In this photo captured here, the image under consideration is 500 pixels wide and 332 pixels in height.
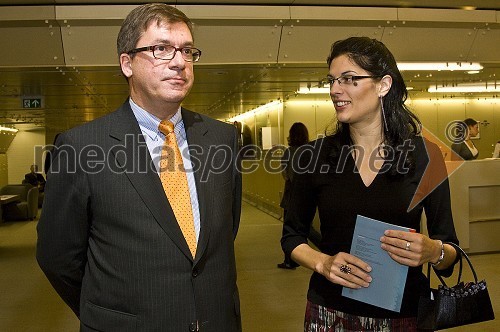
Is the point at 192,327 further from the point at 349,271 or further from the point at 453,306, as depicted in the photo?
the point at 453,306

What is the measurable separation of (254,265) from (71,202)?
21.0 ft

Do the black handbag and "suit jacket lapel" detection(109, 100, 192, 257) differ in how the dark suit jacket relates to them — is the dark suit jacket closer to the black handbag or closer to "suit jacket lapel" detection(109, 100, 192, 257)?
"suit jacket lapel" detection(109, 100, 192, 257)

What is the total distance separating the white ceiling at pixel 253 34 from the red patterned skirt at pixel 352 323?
233 inches

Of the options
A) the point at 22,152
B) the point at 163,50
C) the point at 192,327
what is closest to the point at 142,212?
the point at 192,327

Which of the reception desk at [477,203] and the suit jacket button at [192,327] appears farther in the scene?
the reception desk at [477,203]

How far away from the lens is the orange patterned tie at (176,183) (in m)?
1.71

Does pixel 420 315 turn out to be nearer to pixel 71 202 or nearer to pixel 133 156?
pixel 133 156

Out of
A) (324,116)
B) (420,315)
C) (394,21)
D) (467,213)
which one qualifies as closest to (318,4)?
(394,21)

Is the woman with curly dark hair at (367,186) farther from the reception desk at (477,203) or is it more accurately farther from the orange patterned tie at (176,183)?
the reception desk at (477,203)

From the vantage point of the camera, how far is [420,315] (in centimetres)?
187

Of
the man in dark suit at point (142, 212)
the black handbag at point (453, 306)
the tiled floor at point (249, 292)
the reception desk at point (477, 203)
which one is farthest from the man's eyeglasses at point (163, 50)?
the reception desk at point (477, 203)

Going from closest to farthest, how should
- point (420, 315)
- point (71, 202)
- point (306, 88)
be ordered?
point (71, 202) → point (420, 315) → point (306, 88)

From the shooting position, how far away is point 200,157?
6.07 feet

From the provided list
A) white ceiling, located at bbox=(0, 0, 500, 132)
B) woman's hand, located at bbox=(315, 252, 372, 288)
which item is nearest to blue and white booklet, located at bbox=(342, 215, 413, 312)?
woman's hand, located at bbox=(315, 252, 372, 288)
